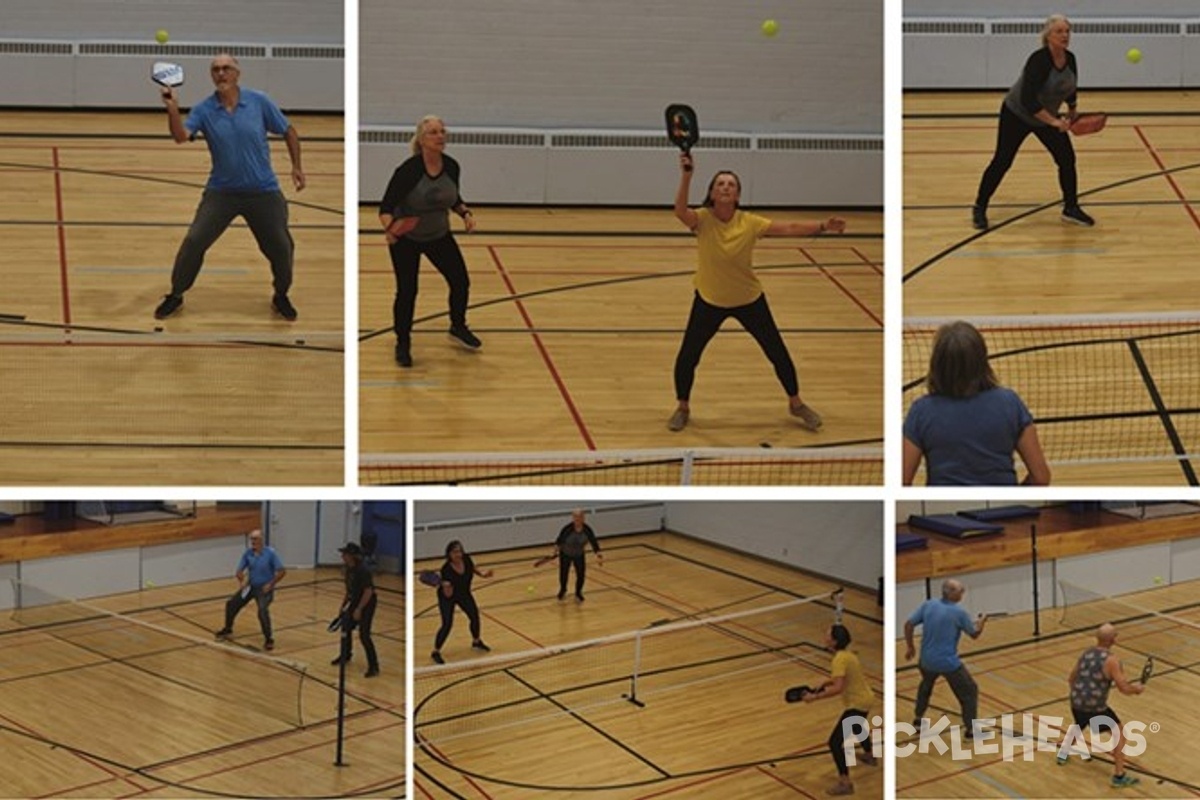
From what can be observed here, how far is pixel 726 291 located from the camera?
721 centimetres

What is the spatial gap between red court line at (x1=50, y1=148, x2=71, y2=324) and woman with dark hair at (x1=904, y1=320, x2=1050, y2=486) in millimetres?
4433

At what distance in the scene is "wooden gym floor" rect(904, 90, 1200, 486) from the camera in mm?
7586

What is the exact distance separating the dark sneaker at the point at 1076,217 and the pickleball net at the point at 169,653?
498 cm

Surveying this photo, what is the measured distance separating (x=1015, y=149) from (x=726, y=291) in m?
1.85

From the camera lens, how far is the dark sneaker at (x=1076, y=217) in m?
8.14

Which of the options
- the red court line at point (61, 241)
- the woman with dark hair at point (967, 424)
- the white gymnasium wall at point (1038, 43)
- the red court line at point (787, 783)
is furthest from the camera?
the white gymnasium wall at point (1038, 43)

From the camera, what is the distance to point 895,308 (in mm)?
6684

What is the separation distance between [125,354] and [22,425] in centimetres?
65

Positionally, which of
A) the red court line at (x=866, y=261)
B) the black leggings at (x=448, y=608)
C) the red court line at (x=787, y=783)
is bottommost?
the red court line at (x=787, y=783)

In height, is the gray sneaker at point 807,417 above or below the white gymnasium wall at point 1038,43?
below

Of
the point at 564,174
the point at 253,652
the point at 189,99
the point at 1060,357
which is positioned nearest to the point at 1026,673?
the point at 1060,357

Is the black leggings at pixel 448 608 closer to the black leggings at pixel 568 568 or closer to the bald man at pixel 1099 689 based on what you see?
the black leggings at pixel 568 568

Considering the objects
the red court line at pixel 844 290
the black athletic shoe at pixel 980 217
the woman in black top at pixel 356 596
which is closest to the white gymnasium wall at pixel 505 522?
the woman in black top at pixel 356 596

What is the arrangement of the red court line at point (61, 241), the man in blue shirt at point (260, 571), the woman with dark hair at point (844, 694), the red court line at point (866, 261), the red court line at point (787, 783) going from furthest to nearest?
the red court line at point (866, 261), the man in blue shirt at point (260, 571), the red court line at point (61, 241), the red court line at point (787, 783), the woman with dark hair at point (844, 694)
